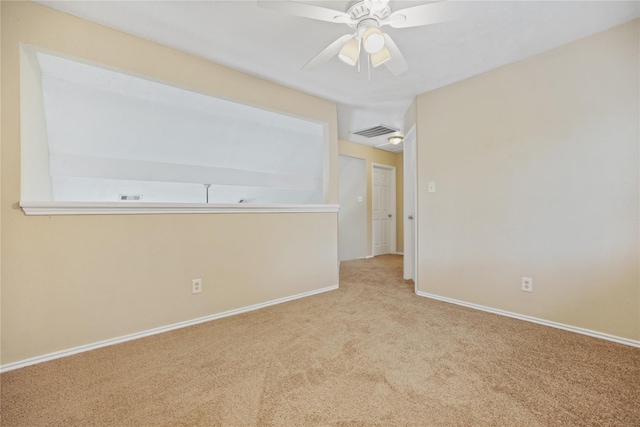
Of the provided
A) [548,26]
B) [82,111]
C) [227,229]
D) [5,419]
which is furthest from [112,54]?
[548,26]

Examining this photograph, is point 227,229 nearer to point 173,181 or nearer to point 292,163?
point 173,181

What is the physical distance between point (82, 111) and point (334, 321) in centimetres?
311

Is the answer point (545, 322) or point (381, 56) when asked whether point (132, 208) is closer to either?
point (381, 56)

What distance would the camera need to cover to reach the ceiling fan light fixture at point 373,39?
4.93 feet

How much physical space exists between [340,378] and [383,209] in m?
4.77

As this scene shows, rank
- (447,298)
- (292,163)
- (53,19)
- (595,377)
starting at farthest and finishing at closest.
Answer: (292,163) < (447,298) < (53,19) < (595,377)

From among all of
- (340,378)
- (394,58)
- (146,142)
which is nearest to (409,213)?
(394,58)

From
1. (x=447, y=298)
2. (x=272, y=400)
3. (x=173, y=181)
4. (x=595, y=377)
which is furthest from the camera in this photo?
(x=173, y=181)

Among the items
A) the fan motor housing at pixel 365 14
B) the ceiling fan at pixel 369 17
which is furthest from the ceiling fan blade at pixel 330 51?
the fan motor housing at pixel 365 14

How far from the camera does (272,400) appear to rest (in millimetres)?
1418

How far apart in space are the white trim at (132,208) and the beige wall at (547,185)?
1854 millimetres

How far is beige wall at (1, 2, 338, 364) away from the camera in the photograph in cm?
172

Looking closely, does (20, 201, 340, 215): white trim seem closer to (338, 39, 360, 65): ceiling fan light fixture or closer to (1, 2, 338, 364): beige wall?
(1, 2, 338, 364): beige wall

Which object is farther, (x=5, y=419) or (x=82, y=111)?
(x=82, y=111)
